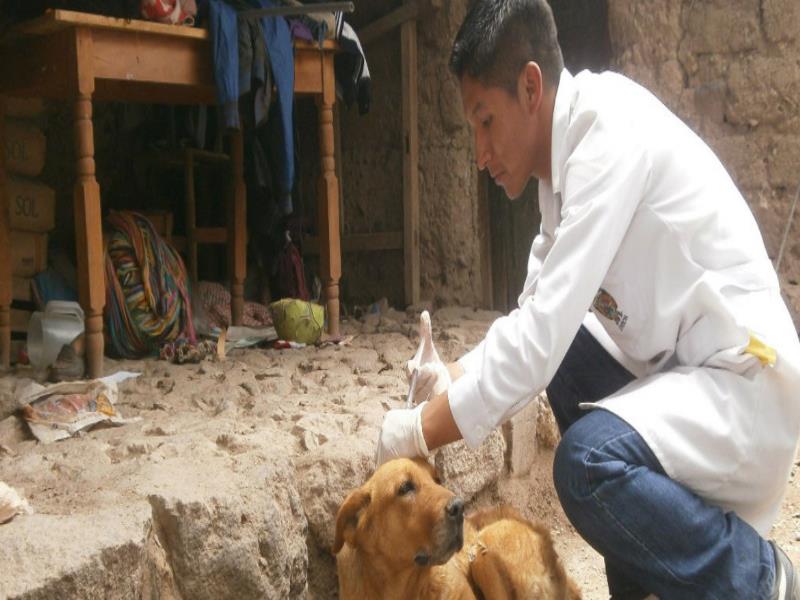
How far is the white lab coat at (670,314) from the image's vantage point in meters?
1.75

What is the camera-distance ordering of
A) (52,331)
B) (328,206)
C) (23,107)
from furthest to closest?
1. (23,107)
2. (328,206)
3. (52,331)

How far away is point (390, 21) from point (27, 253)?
2.61m

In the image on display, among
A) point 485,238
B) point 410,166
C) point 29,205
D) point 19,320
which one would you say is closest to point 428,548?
point 19,320

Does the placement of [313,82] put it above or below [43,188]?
above

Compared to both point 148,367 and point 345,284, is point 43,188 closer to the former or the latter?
point 148,367

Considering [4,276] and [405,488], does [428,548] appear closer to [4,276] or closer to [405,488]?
[405,488]

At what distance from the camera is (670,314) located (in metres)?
1.82

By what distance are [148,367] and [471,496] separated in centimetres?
147

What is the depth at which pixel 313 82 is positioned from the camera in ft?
13.2

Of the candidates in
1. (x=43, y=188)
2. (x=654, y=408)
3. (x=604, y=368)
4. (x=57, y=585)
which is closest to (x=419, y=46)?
(x=43, y=188)

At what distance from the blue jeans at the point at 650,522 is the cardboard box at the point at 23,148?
11.1 ft

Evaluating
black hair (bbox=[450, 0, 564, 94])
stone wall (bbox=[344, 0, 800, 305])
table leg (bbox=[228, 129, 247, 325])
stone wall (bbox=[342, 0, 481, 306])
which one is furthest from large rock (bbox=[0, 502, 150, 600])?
stone wall (bbox=[342, 0, 481, 306])

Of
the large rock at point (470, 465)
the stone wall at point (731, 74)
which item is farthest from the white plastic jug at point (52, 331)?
the stone wall at point (731, 74)

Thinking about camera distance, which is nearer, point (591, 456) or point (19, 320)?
point (591, 456)
